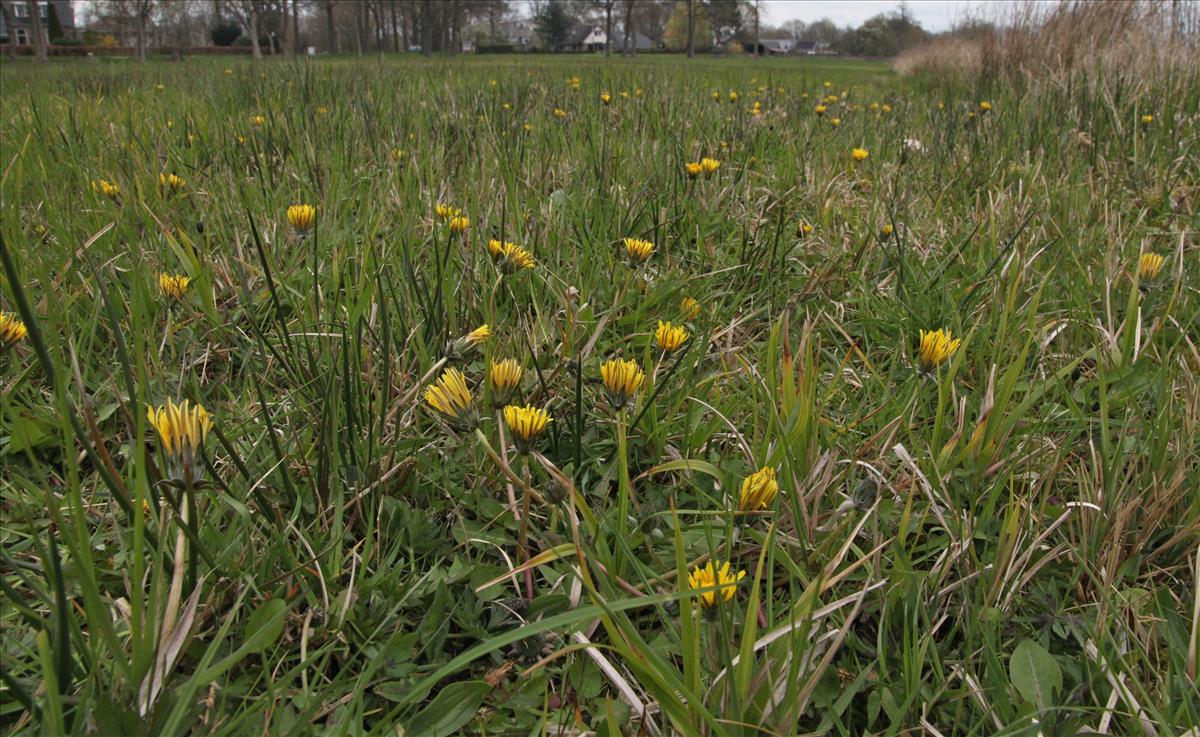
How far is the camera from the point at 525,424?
1.11 meters

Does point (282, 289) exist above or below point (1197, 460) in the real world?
above

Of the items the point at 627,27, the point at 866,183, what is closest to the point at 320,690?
the point at 866,183

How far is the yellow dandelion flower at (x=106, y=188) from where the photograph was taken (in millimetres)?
2217

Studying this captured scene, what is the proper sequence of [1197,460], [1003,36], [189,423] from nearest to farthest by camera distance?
1. [189,423]
2. [1197,460]
3. [1003,36]

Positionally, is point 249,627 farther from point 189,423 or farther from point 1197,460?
point 1197,460

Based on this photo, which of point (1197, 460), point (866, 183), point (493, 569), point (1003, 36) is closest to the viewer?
point (493, 569)

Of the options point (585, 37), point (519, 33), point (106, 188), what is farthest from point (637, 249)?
point (519, 33)

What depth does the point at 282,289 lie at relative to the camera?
1.93 metres

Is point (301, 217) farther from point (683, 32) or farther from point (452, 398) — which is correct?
point (683, 32)

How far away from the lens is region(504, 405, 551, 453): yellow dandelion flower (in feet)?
3.64

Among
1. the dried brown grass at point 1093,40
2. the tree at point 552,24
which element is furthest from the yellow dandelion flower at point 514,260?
Answer: the tree at point 552,24

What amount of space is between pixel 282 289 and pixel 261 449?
723mm

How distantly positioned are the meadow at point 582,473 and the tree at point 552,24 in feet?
266

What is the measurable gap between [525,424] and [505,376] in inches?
7.8
